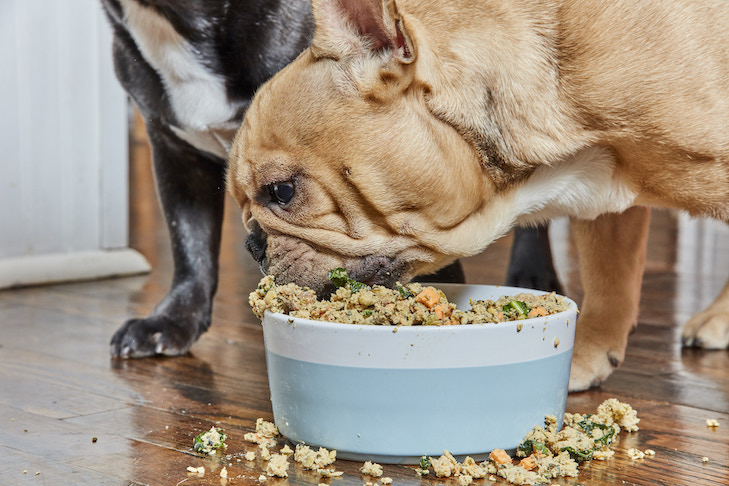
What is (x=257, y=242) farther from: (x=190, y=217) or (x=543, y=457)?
(x=190, y=217)

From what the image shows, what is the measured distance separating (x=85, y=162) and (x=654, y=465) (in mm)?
2323

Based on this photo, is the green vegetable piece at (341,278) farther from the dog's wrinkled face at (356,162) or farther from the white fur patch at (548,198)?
the white fur patch at (548,198)

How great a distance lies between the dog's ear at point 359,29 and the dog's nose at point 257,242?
1.00ft

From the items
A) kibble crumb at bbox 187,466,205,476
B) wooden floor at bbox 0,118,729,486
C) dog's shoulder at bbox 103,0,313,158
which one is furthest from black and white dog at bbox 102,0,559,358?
kibble crumb at bbox 187,466,205,476

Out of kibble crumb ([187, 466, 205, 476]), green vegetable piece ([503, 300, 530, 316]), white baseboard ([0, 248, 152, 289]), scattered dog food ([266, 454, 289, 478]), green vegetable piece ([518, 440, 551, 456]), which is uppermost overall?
green vegetable piece ([503, 300, 530, 316])

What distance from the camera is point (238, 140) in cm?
139

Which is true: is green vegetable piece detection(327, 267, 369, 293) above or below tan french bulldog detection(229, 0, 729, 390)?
below

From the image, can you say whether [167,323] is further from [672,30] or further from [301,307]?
[672,30]

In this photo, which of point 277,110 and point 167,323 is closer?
point 277,110

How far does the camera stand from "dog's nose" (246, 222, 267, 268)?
4.64 feet

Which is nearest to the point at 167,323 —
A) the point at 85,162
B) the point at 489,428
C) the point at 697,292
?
the point at 489,428

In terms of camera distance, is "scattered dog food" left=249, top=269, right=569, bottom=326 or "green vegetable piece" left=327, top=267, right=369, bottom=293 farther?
"green vegetable piece" left=327, top=267, right=369, bottom=293

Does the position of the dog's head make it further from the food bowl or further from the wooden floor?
the wooden floor

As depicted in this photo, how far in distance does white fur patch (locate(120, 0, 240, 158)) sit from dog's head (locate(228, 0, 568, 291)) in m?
0.45
